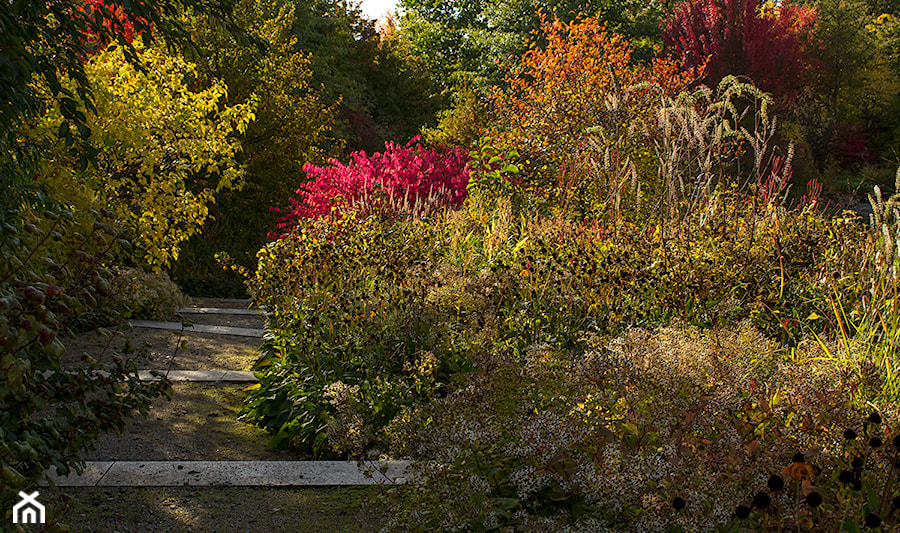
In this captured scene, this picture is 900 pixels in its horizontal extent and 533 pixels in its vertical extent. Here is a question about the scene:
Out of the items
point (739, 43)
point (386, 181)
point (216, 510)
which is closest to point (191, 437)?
point (216, 510)

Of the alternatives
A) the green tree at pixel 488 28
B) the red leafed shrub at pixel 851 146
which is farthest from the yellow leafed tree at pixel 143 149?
the red leafed shrub at pixel 851 146

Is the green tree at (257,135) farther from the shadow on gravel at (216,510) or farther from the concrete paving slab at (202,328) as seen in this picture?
the shadow on gravel at (216,510)

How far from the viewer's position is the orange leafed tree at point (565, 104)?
927 centimetres

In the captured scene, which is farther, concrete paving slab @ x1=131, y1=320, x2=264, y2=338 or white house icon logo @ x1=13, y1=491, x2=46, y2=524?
concrete paving slab @ x1=131, y1=320, x2=264, y2=338

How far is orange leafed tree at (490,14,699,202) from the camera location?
9266 mm

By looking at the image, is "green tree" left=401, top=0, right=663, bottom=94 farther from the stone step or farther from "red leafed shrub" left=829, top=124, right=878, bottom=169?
the stone step

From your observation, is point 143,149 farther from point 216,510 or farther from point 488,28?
point 488,28

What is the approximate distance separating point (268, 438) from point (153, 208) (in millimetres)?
4640

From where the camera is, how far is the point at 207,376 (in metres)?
5.13

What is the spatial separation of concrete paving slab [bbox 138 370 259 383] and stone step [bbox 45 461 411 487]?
5.48ft

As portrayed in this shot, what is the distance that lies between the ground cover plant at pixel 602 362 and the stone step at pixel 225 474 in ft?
0.49

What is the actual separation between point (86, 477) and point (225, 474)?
0.66 metres

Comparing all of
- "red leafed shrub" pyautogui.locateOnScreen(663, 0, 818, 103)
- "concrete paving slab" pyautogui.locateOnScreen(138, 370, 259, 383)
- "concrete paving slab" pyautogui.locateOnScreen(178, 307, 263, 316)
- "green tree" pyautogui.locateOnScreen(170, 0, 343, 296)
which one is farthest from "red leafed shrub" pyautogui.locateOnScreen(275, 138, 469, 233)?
"red leafed shrub" pyautogui.locateOnScreen(663, 0, 818, 103)

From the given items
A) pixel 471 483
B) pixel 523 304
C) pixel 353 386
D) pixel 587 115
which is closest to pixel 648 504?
pixel 471 483
